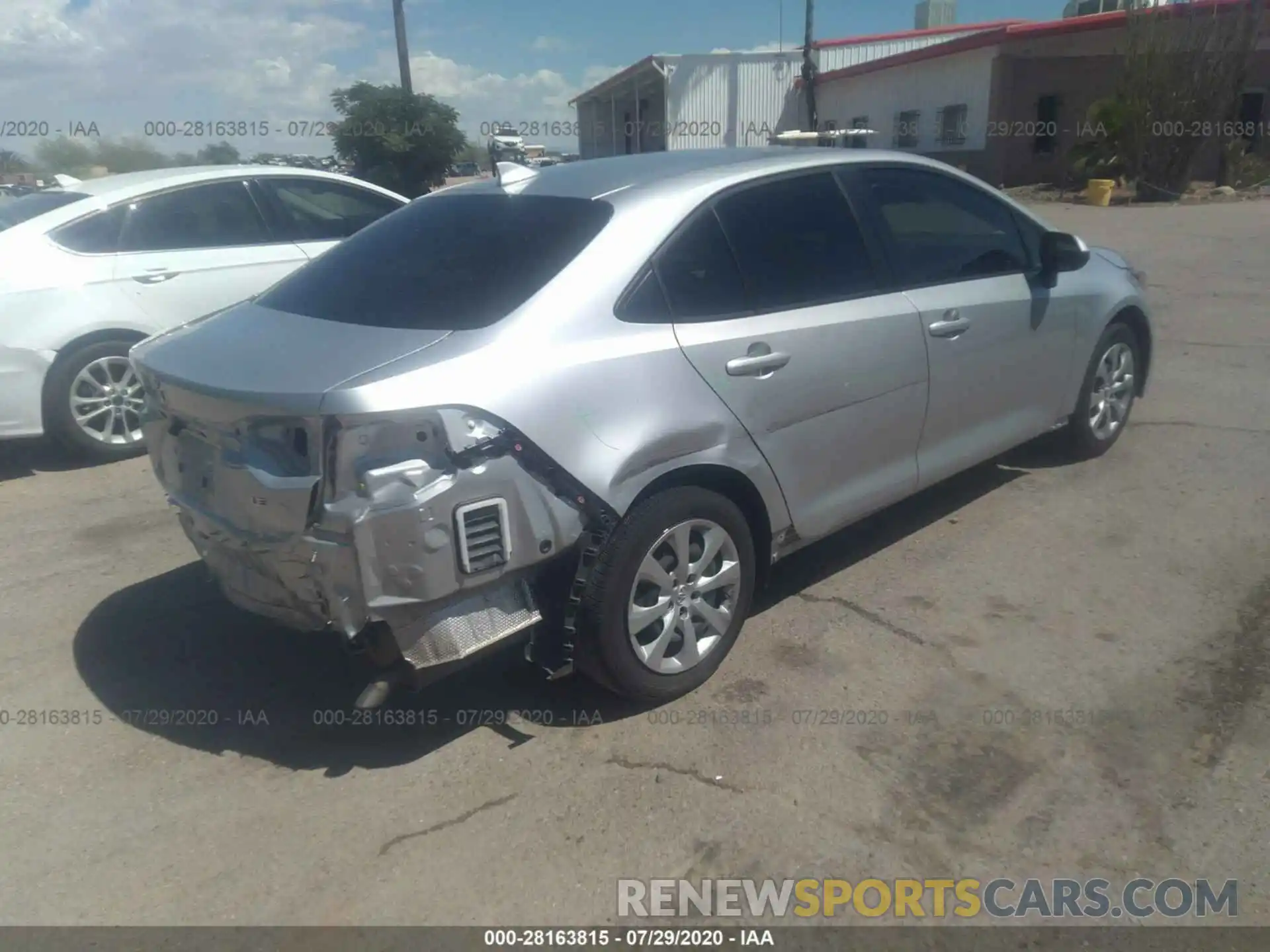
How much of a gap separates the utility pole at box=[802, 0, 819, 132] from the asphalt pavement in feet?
102

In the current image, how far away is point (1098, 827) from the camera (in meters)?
2.88

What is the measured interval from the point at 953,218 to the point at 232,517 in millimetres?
3319

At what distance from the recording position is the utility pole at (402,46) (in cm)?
1808

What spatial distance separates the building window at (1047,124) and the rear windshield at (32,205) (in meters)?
26.3

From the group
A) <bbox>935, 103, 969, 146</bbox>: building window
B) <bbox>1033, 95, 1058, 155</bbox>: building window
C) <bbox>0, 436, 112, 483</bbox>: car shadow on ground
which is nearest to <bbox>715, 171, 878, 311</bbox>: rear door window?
<bbox>0, 436, 112, 483</bbox>: car shadow on ground

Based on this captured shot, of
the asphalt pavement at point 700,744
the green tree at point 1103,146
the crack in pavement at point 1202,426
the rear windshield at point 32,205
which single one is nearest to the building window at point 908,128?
the green tree at point 1103,146

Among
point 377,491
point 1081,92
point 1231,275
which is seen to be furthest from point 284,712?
point 1081,92

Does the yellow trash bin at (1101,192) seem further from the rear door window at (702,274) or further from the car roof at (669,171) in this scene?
the rear door window at (702,274)

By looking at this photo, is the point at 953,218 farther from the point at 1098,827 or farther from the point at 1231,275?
the point at 1231,275

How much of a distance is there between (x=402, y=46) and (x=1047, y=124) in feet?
58.5

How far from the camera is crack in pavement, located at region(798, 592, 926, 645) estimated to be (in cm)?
392

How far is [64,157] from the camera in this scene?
16672mm

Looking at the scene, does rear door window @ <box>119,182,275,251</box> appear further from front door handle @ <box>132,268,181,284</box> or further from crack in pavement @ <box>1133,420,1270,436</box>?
crack in pavement @ <box>1133,420,1270,436</box>

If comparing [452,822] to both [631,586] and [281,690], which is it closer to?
[631,586]
